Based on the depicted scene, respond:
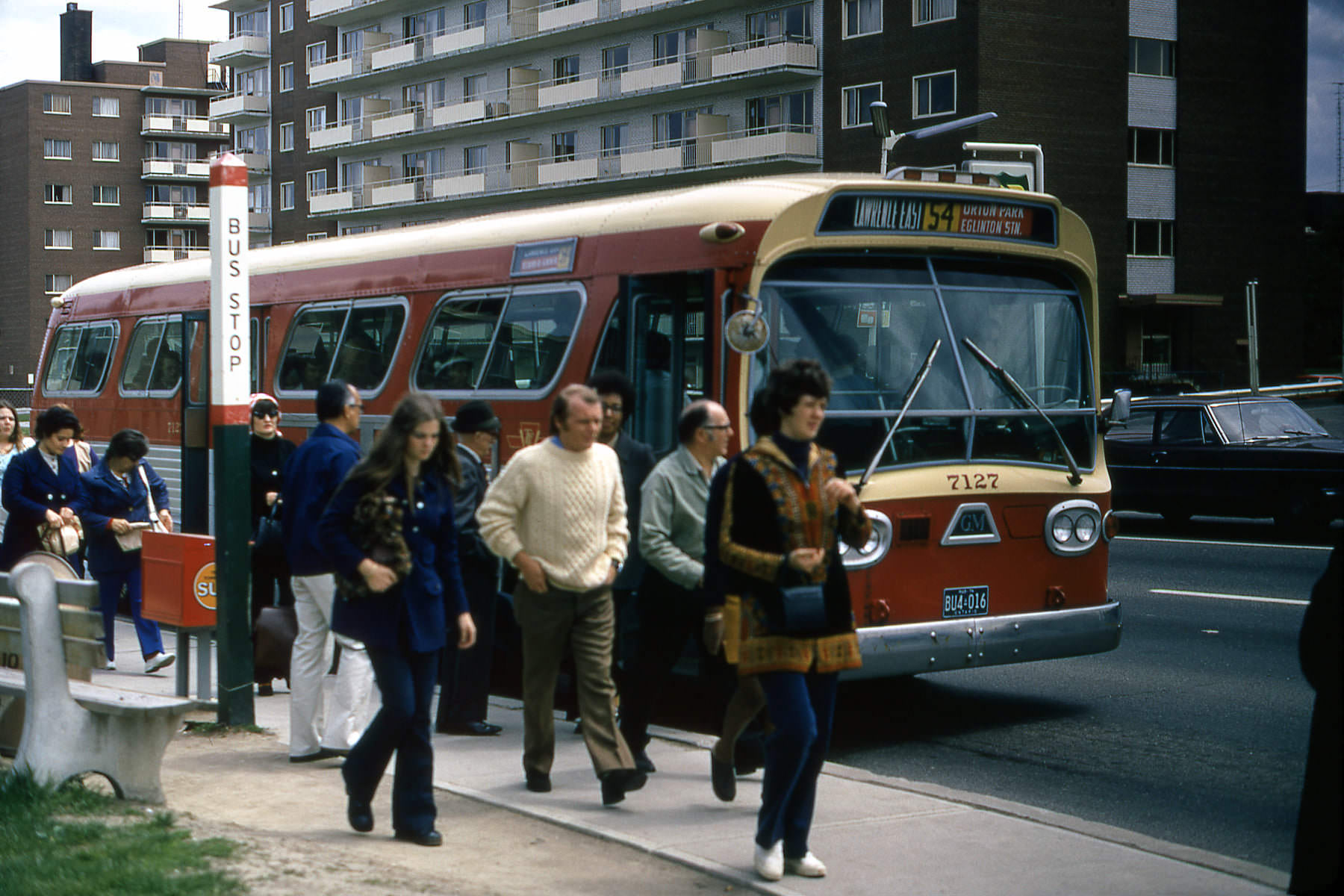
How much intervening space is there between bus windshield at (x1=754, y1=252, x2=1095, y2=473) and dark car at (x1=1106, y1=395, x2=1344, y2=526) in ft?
36.7

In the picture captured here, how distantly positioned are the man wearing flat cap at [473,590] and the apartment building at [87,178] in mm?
92255

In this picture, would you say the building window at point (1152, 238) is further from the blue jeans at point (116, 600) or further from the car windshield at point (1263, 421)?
the blue jeans at point (116, 600)

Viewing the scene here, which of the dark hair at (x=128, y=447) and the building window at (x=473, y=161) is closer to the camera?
the dark hair at (x=128, y=447)

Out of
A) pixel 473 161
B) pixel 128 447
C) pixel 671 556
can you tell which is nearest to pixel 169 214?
pixel 473 161

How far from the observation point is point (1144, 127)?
47.5 m

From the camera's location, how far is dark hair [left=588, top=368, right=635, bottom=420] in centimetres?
769

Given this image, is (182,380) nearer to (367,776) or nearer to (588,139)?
(367,776)

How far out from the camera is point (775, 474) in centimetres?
556

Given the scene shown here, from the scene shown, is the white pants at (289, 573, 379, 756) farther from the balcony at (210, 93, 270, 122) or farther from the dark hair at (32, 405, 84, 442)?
the balcony at (210, 93, 270, 122)

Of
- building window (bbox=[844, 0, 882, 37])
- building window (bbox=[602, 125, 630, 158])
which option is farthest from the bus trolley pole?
building window (bbox=[602, 125, 630, 158])

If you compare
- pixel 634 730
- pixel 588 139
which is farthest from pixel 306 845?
pixel 588 139

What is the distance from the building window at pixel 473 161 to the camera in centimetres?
6153

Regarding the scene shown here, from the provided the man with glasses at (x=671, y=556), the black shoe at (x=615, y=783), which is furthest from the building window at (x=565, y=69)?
the black shoe at (x=615, y=783)

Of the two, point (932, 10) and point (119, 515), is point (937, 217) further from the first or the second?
point (932, 10)
